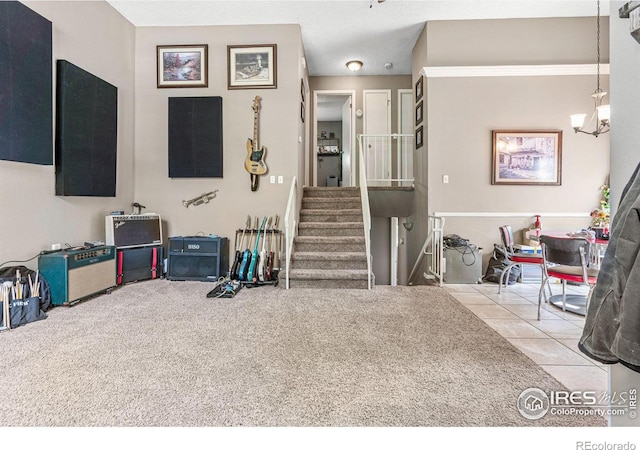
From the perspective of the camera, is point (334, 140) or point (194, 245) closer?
point (194, 245)

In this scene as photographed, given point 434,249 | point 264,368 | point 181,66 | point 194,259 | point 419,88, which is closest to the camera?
point 264,368

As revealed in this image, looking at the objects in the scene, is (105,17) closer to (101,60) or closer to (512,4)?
(101,60)

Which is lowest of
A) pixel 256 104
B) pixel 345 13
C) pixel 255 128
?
pixel 255 128

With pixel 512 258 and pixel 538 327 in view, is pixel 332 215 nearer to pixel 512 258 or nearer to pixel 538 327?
pixel 512 258

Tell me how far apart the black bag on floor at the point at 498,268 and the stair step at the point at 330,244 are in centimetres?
186

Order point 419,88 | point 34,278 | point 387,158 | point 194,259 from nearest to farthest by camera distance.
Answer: point 34,278
point 194,259
point 419,88
point 387,158

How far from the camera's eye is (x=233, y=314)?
2891 mm

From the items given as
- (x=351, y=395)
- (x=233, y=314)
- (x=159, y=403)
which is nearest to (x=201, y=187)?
(x=233, y=314)

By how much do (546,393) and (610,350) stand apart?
989mm

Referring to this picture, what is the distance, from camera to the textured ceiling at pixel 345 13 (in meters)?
4.18

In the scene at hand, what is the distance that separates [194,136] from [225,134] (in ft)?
1.46

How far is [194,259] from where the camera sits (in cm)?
423

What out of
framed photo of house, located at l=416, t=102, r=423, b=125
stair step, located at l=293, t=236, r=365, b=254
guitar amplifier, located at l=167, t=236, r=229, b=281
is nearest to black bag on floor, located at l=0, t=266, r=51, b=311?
guitar amplifier, located at l=167, t=236, r=229, b=281

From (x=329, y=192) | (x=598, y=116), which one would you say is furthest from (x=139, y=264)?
(x=598, y=116)
